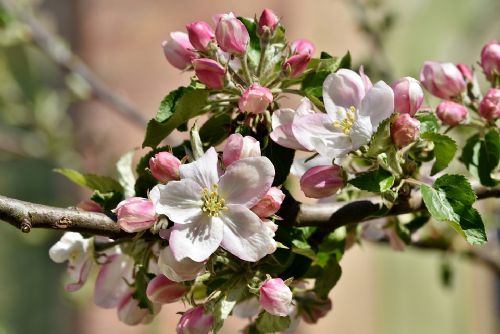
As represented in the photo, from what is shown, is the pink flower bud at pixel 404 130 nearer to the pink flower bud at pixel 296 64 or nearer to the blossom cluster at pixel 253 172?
the blossom cluster at pixel 253 172

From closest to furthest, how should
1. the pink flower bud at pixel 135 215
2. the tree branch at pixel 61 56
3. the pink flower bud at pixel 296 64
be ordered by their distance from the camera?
the pink flower bud at pixel 135 215 < the pink flower bud at pixel 296 64 < the tree branch at pixel 61 56

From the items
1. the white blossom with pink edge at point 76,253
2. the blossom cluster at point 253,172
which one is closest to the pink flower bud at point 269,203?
the blossom cluster at point 253,172

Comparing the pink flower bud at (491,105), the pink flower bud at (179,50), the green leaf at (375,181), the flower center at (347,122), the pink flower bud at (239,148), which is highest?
the pink flower bud at (491,105)

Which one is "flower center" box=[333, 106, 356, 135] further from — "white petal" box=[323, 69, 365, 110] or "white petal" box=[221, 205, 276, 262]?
"white petal" box=[221, 205, 276, 262]

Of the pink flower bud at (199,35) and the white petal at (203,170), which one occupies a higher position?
the pink flower bud at (199,35)

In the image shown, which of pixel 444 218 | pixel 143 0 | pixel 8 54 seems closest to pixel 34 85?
pixel 8 54

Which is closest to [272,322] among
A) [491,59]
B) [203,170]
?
[203,170]

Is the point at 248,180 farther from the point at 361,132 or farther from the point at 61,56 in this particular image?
the point at 61,56

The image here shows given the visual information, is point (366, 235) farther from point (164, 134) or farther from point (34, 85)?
point (34, 85)
